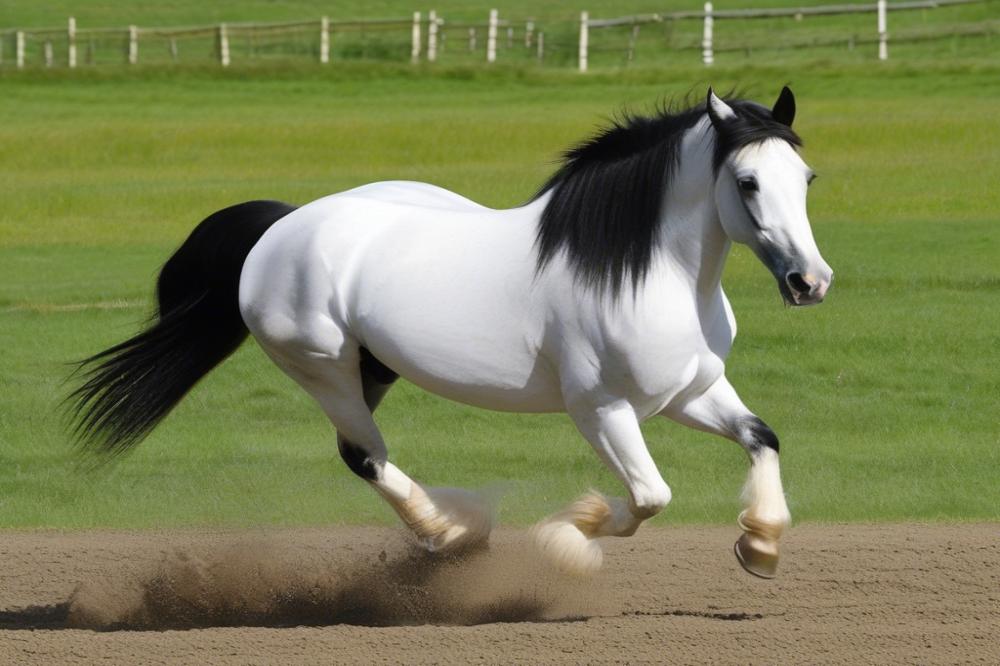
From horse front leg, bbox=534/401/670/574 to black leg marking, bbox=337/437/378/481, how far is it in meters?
0.82

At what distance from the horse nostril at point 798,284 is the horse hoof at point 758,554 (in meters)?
0.91

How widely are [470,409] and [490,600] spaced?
13.4ft

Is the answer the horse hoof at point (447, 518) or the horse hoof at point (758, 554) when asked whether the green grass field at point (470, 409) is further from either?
the horse hoof at point (758, 554)

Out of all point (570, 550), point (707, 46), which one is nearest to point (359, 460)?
point (570, 550)

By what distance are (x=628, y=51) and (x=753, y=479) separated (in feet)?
110

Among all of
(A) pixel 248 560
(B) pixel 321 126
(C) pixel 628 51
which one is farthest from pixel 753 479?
(C) pixel 628 51

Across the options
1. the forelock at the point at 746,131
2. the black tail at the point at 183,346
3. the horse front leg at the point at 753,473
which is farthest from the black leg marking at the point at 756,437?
the black tail at the point at 183,346

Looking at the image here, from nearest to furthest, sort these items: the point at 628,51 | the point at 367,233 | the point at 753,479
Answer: the point at 753,479 < the point at 367,233 < the point at 628,51

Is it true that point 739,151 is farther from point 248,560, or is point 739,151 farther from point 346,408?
point 248,560

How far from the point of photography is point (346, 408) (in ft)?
20.4

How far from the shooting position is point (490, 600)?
6.11m

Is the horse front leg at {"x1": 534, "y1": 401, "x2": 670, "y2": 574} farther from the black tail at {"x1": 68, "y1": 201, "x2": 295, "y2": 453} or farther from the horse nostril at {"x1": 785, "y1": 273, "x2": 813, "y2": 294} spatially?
the black tail at {"x1": 68, "y1": 201, "x2": 295, "y2": 453}

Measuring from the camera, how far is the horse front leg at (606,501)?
527 centimetres

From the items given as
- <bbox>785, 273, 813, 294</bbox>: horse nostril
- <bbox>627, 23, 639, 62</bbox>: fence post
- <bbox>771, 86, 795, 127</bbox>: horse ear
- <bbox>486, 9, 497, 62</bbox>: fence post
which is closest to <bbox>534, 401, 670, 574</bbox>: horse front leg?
<bbox>785, 273, 813, 294</bbox>: horse nostril
